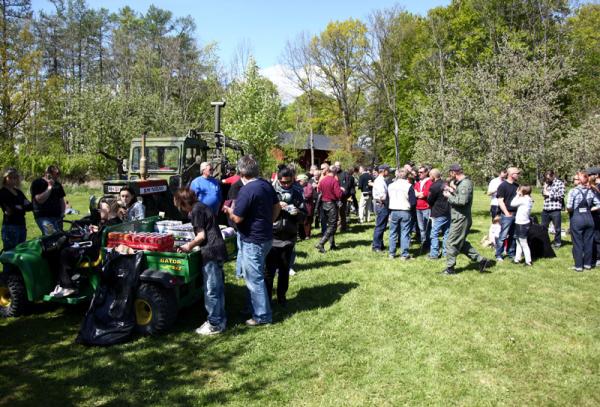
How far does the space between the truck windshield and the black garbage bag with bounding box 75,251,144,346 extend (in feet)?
19.7

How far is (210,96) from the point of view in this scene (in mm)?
38625

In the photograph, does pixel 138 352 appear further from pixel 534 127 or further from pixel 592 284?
pixel 534 127

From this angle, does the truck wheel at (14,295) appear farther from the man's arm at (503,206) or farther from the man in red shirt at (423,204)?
the man's arm at (503,206)

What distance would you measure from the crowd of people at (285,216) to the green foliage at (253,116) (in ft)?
62.3

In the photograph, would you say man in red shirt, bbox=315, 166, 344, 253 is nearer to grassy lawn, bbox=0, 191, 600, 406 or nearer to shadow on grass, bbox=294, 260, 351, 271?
shadow on grass, bbox=294, 260, 351, 271

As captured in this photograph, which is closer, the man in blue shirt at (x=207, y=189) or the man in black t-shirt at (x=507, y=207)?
the man in blue shirt at (x=207, y=189)

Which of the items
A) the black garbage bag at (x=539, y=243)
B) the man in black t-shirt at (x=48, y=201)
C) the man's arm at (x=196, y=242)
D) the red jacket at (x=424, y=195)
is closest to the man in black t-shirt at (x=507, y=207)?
the black garbage bag at (x=539, y=243)

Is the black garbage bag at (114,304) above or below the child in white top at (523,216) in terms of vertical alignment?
below

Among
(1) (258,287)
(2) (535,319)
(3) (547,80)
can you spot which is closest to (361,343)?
(1) (258,287)

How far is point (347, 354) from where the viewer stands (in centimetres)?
439

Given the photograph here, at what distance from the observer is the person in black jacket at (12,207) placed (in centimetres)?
623

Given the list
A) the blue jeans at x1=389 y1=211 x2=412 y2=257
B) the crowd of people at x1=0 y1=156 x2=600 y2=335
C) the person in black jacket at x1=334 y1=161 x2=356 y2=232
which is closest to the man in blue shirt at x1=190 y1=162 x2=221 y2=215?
the crowd of people at x1=0 y1=156 x2=600 y2=335

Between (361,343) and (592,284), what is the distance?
448 cm

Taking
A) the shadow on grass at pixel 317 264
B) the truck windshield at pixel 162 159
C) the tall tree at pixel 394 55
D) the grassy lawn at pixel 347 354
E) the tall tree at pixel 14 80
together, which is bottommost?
the grassy lawn at pixel 347 354
